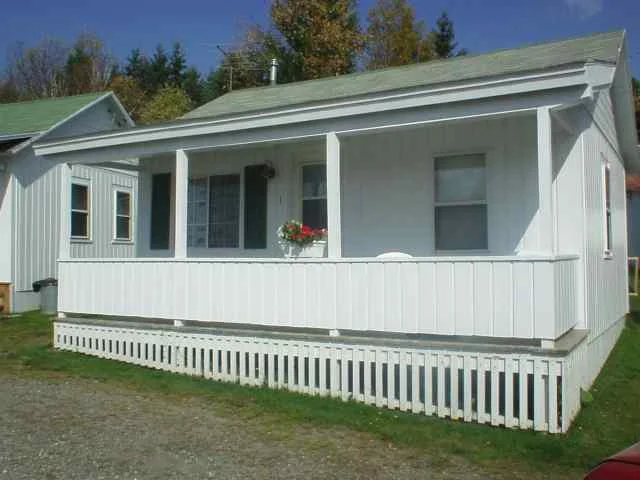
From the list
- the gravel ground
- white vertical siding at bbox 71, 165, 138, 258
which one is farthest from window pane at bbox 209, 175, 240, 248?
white vertical siding at bbox 71, 165, 138, 258

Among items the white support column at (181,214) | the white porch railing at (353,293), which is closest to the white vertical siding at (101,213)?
the white porch railing at (353,293)

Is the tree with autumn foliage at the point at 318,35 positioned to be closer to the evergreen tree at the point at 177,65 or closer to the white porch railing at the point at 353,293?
the evergreen tree at the point at 177,65

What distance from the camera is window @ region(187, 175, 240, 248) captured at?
10.9 meters

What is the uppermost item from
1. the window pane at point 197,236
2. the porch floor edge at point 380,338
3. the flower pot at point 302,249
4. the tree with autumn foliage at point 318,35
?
the tree with autumn foliage at point 318,35

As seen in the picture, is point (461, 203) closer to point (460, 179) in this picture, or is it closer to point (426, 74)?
point (460, 179)

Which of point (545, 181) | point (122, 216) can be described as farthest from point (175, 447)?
point (122, 216)

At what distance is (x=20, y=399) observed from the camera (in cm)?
751

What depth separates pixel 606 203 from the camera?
1049 centimetres

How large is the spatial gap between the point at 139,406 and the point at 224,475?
8.21 ft

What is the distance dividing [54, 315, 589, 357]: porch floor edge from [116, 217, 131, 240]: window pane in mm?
8574

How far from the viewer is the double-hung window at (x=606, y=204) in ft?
32.5

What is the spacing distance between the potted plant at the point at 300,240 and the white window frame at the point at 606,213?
4.27 metres

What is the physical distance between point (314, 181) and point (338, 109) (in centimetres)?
261

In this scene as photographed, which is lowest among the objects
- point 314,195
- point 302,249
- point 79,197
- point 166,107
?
point 302,249
